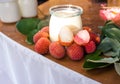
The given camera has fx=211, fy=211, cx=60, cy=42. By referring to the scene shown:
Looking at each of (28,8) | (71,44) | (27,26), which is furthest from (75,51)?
(28,8)

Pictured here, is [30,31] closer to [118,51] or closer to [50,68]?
[50,68]

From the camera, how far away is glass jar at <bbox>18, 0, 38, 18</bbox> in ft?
3.27

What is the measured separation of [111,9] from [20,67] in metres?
0.43

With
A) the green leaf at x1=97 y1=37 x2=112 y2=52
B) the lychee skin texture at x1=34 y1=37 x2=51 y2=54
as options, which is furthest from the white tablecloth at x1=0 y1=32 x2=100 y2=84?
the green leaf at x1=97 y1=37 x2=112 y2=52

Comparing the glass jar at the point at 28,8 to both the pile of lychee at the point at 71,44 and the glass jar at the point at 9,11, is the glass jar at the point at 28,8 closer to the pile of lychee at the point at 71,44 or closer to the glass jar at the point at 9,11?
the glass jar at the point at 9,11

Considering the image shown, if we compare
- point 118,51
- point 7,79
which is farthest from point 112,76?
point 7,79

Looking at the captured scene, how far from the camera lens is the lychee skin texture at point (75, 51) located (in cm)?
65

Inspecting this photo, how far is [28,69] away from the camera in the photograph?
0.81 meters

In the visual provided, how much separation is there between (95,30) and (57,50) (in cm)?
25

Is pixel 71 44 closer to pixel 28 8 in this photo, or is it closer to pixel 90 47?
pixel 90 47

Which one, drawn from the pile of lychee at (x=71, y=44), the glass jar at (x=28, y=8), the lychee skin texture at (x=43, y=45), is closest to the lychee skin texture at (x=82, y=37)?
the pile of lychee at (x=71, y=44)

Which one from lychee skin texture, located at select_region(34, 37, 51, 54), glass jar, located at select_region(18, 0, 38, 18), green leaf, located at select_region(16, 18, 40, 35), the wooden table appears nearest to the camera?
the wooden table

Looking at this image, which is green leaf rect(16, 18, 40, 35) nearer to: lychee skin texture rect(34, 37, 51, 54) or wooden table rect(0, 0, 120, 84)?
wooden table rect(0, 0, 120, 84)

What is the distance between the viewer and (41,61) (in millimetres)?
713
